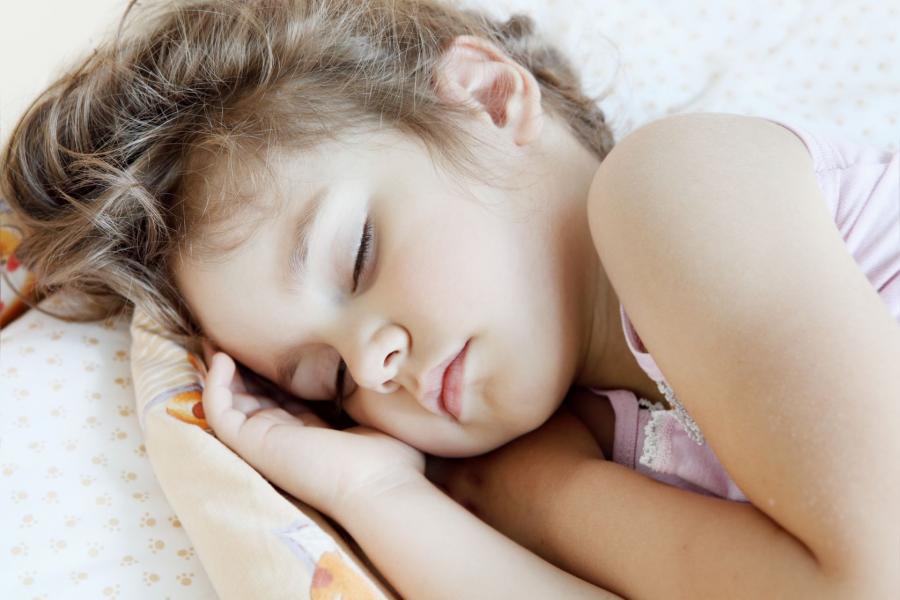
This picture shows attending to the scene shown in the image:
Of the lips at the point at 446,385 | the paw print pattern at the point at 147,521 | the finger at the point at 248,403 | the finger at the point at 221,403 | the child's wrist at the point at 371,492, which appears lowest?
the paw print pattern at the point at 147,521

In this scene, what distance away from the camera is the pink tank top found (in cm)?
92

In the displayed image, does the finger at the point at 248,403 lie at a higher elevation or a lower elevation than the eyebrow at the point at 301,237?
lower

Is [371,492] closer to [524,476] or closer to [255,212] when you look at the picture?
[524,476]

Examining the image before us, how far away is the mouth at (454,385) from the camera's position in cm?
94

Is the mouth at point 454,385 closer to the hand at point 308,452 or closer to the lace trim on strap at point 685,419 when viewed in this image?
the hand at point 308,452

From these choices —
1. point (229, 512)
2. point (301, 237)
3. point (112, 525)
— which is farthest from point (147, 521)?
point (301, 237)

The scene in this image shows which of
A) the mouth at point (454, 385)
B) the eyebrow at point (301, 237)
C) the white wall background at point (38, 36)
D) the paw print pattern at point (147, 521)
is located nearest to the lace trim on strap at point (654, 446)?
the mouth at point (454, 385)

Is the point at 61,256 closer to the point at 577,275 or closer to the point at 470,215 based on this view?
the point at 470,215

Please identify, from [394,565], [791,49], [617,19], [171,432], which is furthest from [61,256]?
[791,49]

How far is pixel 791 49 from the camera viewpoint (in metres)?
1.41

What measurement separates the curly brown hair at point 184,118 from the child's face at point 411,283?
0.15ft

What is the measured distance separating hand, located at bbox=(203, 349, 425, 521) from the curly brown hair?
113 mm

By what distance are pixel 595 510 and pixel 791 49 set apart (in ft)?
2.88

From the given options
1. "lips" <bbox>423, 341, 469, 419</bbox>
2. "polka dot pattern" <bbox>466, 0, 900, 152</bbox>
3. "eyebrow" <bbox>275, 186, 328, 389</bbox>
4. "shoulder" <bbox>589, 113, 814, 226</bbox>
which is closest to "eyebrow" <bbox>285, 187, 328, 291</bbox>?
"eyebrow" <bbox>275, 186, 328, 389</bbox>
